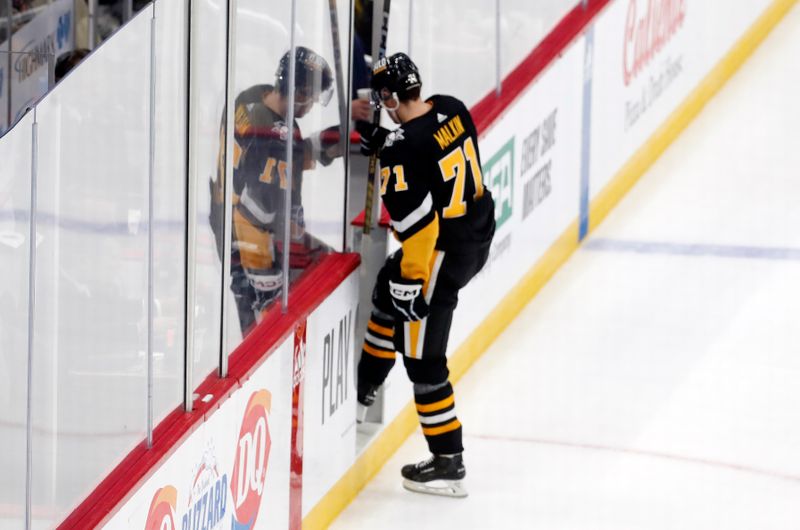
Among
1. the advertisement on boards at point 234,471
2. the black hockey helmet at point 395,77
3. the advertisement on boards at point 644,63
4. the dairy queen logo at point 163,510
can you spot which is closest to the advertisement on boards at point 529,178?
the advertisement on boards at point 644,63

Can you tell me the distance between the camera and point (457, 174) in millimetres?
4578

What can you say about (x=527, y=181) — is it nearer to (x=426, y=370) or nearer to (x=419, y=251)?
(x=426, y=370)

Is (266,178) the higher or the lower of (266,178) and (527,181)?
the higher

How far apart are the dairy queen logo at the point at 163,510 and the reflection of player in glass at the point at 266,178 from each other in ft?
2.05

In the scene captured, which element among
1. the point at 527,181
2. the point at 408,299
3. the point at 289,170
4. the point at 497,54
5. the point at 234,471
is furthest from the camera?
the point at 527,181

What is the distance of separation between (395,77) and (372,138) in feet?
0.93

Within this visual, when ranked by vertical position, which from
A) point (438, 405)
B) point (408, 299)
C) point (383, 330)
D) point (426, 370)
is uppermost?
point (408, 299)

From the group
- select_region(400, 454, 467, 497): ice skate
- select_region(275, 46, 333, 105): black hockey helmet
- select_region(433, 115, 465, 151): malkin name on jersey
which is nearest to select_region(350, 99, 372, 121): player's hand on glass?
select_region(275, 46, 333, 105): black hockey helmet

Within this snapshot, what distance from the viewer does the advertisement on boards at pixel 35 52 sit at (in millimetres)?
5266

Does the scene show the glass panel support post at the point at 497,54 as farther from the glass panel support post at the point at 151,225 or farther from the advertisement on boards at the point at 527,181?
the glass panel support post at the point at 151,225

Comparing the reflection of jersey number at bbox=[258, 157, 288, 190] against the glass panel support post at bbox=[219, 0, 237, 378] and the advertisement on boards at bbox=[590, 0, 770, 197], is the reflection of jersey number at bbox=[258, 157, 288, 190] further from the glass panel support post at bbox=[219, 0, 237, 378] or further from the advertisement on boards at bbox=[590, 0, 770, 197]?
the advertisement on boards at bbox=[590, 0, 770, 197]

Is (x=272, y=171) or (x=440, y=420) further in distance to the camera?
(x=440, y=420)

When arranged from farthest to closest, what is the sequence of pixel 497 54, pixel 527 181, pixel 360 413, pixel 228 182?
pixel 527 181 → pixel 497 54 → pixel 360 413 → pixel 228 182

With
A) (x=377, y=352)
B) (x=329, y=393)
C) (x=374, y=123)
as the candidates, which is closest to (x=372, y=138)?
(x=374, y=123)
